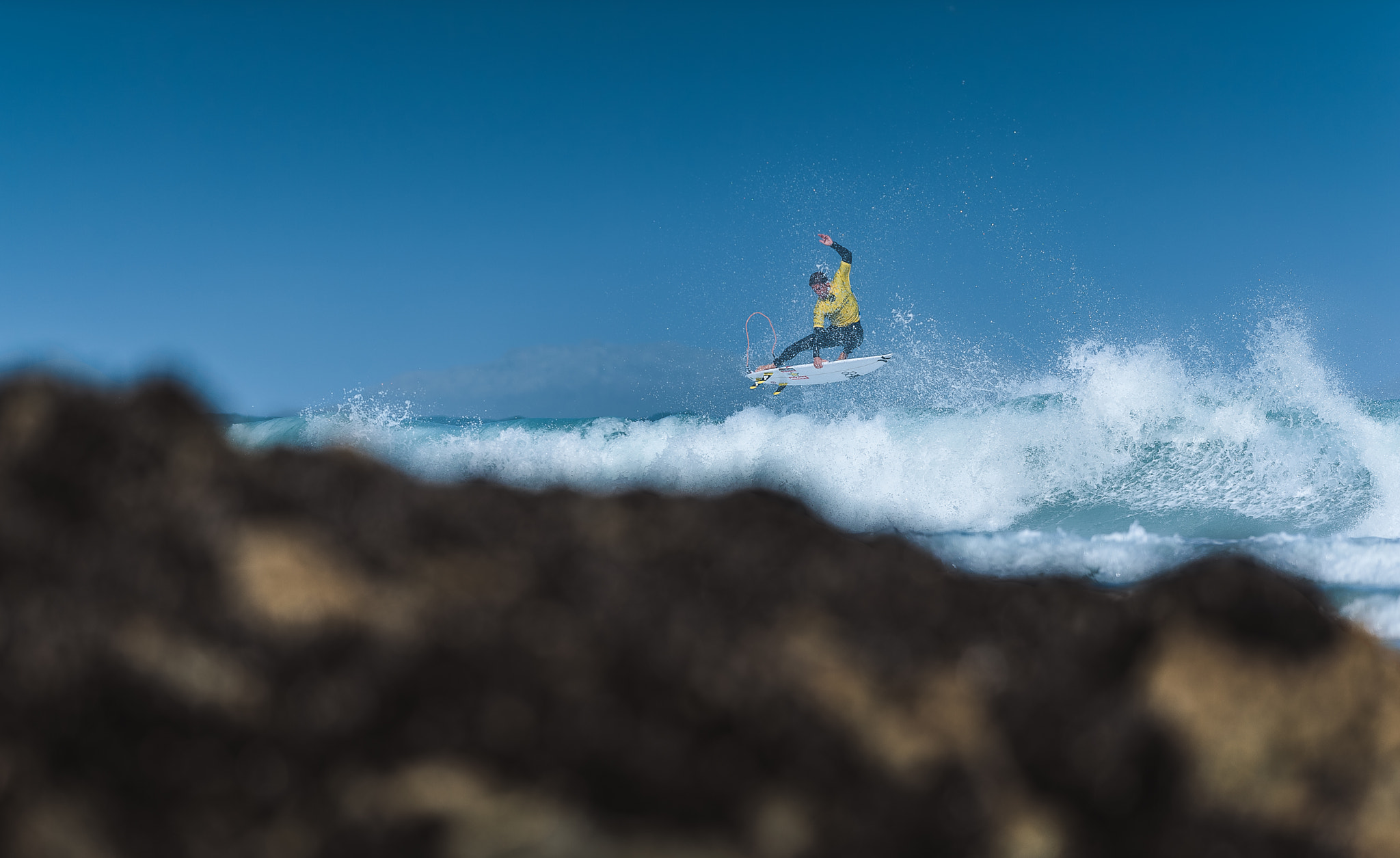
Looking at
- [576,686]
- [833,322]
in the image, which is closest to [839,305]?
[833,322]

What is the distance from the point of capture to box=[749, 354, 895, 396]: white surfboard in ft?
57.9

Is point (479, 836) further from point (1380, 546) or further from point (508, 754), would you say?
point (1380, 546)

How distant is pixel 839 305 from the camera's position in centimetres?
1762

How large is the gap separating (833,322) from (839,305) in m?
0.39

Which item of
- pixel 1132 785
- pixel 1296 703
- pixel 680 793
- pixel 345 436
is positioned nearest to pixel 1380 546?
pixel 1296 703

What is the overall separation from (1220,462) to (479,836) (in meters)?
15.6

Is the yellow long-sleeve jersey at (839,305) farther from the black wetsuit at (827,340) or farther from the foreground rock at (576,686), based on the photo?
the foreground rock at (576,686)

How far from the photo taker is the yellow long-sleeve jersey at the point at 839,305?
17484 millimetres

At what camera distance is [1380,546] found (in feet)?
13.6

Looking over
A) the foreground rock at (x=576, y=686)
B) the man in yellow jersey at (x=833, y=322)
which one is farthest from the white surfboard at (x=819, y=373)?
the foreground rock at (x=576, y=686)

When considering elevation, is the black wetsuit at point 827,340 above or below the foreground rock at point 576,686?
above

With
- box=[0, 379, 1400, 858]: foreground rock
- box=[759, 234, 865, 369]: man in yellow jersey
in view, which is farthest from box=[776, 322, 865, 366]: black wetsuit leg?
box=[0, 379, 1400, 858]: foreground rock

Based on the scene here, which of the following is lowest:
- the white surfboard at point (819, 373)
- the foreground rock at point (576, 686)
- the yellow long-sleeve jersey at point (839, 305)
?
the foreground rock at point (576, 686)

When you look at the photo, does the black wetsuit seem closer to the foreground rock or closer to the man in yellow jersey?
the man in yellow jersey
